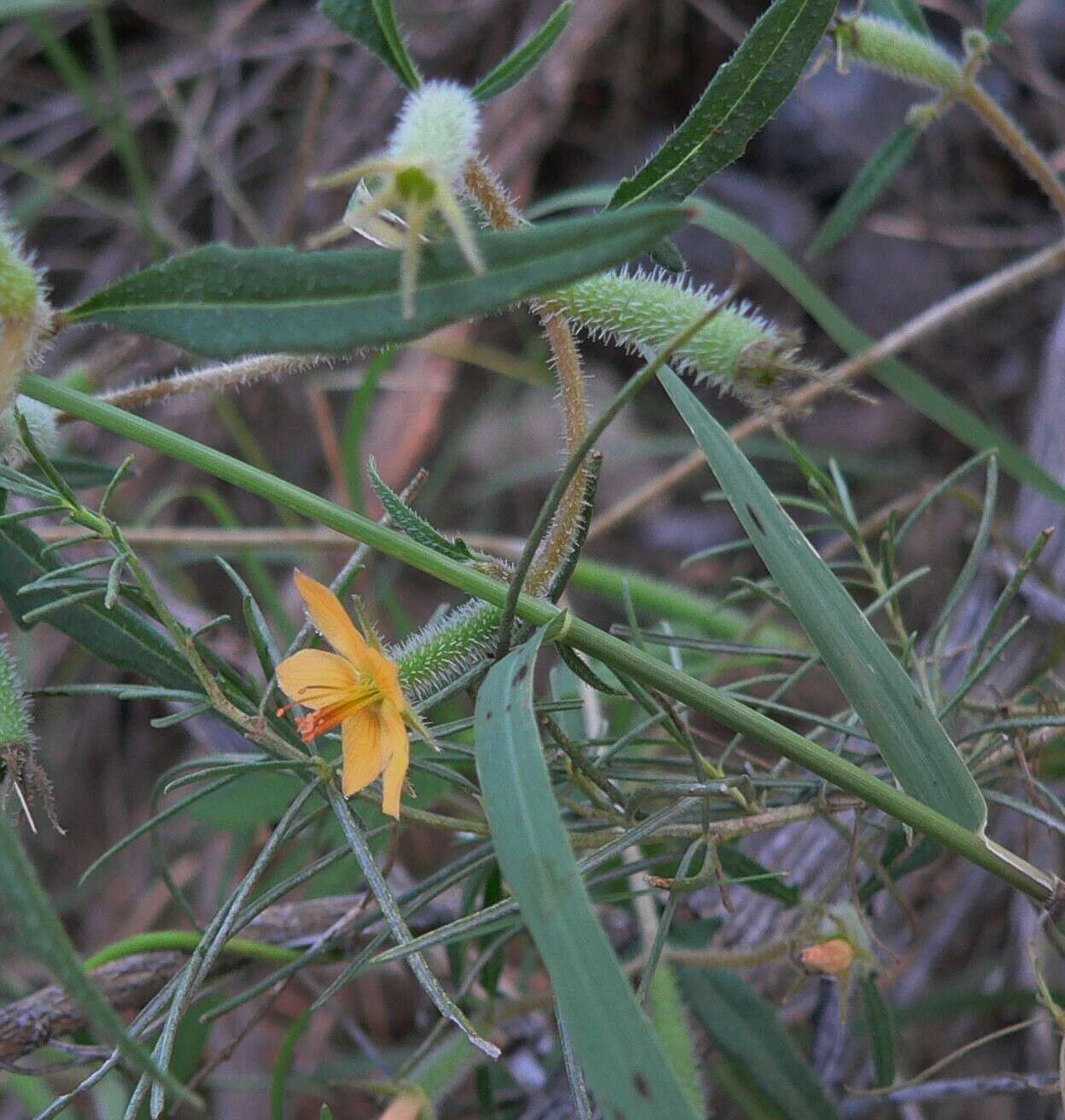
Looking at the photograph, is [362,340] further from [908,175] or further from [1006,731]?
[908,175]

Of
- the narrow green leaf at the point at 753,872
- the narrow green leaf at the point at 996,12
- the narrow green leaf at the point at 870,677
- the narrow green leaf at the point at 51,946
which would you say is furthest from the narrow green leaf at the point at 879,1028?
the narrow green leaf at the point at 996,12

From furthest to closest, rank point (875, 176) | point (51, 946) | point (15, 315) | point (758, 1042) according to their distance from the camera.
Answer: point (875, 176), point (758, 1042), point (15, 315), point (51, 946)

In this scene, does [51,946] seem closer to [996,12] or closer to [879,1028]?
[879,1028]

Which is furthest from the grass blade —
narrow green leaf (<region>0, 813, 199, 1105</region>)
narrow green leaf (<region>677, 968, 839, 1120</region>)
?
narrow green leaf (<region>677, 968, 839, 1120</region>)

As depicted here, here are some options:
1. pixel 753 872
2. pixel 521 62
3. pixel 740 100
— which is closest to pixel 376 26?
pixel 521 62

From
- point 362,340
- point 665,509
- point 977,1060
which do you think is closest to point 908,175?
point 665,509

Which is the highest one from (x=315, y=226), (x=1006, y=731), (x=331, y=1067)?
(x=315, y=226)

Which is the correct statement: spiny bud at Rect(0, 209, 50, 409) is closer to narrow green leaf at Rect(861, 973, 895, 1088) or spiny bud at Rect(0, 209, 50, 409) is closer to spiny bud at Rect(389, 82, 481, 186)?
spiny bud at Rect(389, 82, 481, 186)
